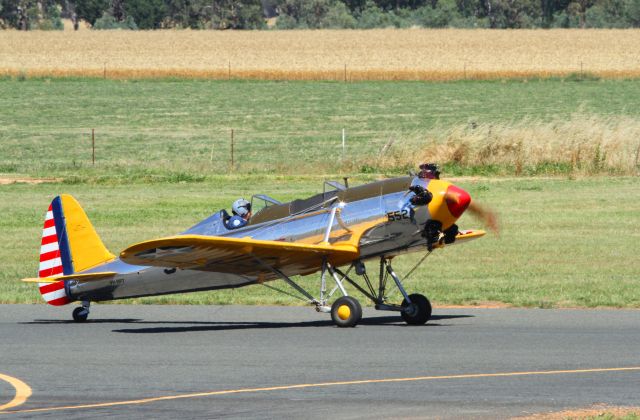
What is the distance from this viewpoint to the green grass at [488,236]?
59.9 feet

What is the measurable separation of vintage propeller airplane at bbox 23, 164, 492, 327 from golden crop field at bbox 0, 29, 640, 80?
7031 centimetres

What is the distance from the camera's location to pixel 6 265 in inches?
850

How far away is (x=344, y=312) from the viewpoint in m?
14.8

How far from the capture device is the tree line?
6122 inches

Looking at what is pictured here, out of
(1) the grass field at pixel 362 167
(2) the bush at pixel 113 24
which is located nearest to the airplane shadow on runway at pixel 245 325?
(1) the grass field at pixel 362 167

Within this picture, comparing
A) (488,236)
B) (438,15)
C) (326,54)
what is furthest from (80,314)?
(438,15)

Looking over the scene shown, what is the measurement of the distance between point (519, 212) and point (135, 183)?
10.9 meters

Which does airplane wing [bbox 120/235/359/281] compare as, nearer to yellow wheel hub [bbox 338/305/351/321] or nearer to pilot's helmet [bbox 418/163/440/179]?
yellow wheel hub [bbox 338/305/351/321]

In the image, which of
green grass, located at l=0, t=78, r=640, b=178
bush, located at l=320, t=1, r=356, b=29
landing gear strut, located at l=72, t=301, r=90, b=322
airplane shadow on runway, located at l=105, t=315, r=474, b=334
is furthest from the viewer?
bush, located at l=320, t=1, r=356, b=29

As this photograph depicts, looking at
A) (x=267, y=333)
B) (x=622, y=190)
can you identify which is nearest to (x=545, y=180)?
(x=622, y=190)

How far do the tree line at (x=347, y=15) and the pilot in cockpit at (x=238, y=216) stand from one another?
139m

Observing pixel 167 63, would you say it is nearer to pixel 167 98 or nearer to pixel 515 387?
pixel 167 98

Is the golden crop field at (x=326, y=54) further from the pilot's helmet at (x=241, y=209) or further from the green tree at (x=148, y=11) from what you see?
the pilot's helmet at (x=241, y=209)

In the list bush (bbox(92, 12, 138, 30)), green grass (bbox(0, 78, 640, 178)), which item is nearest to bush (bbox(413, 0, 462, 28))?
bush (bbox(92, 12, 138, 30))
